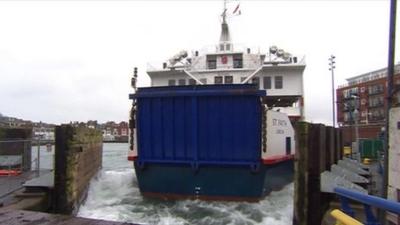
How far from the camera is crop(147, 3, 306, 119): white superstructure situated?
61.0ft

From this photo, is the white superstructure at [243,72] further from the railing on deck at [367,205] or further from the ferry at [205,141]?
the railing on deck at [367,205]

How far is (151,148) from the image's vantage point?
1257 centimetres

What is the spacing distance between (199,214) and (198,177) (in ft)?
4.82

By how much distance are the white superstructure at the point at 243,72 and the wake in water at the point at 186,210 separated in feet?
20.9

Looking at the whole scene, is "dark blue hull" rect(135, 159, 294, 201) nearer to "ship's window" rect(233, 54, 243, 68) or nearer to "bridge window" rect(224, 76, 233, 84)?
"bridge window" rect(224, 76, 233, 84)

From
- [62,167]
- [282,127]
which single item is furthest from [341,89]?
[62,167]

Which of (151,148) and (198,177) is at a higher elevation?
(151,148)

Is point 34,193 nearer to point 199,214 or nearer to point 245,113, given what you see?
point 199,214

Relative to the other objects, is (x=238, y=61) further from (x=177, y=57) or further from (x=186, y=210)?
(x=186, y=210)

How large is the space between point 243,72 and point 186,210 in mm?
8807

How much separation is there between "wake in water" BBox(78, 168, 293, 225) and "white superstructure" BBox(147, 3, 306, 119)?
251 inches

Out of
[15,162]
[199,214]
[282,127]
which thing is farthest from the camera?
[15,162]

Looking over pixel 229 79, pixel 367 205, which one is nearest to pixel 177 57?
pixel 229 79

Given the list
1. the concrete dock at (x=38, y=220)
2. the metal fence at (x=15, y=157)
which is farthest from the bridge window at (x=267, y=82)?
the concrete dock at (x=38, y=220)
